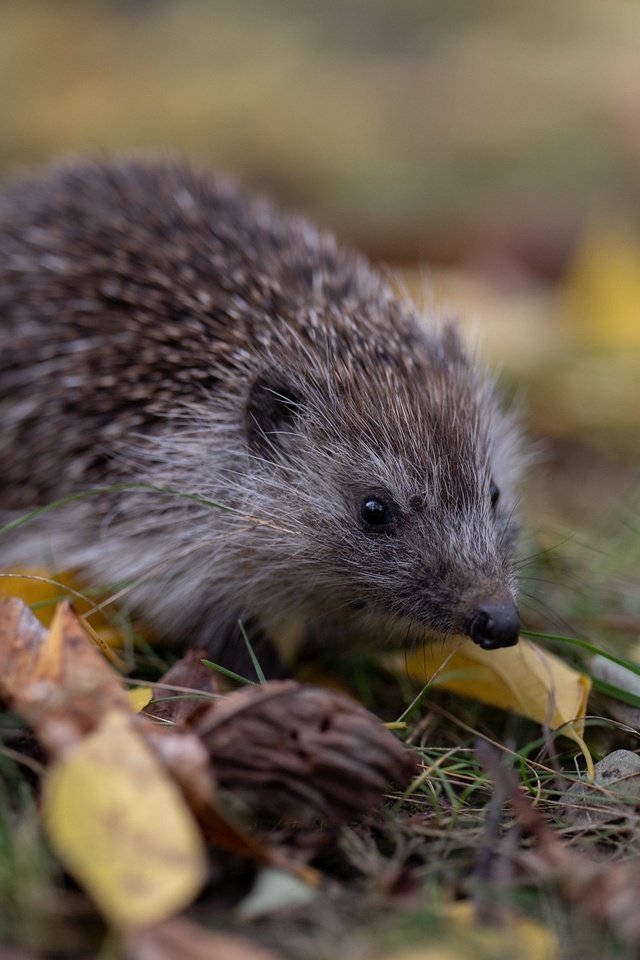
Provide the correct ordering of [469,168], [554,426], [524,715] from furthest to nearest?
1. [469,168]
2. [554,426]
3. [524,715]

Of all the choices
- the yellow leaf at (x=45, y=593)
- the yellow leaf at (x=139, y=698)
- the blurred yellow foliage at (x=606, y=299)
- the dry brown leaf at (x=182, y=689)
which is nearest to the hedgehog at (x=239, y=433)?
the yellow leaf at (x=45, y=593)

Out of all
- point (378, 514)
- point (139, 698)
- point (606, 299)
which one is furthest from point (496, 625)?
point (606, 299)

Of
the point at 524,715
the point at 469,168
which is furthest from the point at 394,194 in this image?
the point at 524,715

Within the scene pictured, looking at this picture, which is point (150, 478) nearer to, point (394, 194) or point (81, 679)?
point (81, 679)

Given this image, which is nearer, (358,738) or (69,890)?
(69,890)

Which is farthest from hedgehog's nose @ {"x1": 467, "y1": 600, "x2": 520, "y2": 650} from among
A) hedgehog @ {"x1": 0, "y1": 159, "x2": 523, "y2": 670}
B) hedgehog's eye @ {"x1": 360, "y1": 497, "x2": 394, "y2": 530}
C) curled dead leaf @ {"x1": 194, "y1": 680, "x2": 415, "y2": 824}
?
curled dead leaf @ {"x1": 194, "y1": 680, "x2": 415, "y2": 824}

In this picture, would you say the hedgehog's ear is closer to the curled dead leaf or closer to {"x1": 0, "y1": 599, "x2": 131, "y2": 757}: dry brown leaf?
{"x1": 0, "y1": 599, "x2": 131, "y2": 757}: dry brown leaf

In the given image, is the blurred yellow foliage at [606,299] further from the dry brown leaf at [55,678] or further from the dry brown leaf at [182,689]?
the dry brown leaf at [55,678]

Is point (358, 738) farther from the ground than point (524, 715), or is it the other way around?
point (358, 738)

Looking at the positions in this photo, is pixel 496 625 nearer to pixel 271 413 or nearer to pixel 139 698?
pixel 139 698
